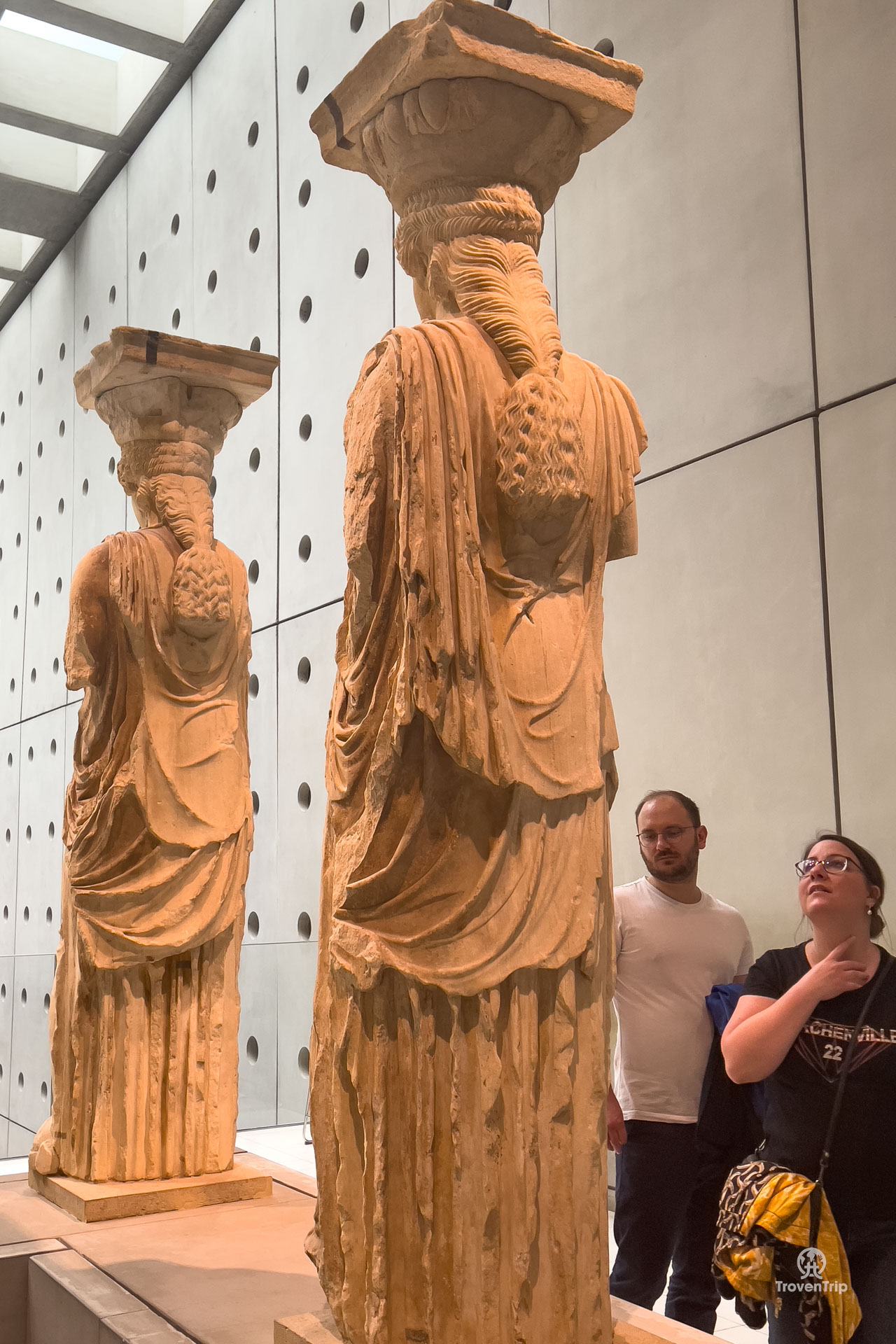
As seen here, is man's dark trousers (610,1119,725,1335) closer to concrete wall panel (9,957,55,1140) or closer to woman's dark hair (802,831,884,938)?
woman's dark hair (802,831,884,938)

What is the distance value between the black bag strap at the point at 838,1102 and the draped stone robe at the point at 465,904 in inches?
18.3

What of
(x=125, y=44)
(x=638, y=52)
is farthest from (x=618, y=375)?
(x=125, y=44)

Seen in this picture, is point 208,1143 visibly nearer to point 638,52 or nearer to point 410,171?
point 410,171

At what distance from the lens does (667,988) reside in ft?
12.8

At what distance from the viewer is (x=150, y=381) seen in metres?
5.26

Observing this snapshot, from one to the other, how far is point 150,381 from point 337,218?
3.15 m

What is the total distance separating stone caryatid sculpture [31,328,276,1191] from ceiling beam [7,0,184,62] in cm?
524

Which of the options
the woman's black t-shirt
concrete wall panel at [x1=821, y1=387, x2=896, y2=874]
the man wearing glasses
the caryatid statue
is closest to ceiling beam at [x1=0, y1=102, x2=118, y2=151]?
concrete wall panel at [x1=821, y1=387, x2=896, y2=874]

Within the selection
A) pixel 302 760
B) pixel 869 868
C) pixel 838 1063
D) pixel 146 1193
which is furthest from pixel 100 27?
pixel 838 1063

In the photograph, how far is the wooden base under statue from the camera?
15.7ft

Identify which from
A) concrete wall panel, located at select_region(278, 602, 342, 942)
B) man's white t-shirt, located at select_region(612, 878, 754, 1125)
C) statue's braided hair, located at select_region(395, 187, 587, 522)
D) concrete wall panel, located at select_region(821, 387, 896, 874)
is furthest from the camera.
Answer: concrete wall panel, located at select_region(278, 602, 342, 942)

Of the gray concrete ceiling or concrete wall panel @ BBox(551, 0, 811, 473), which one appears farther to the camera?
the gray concrete ceiling

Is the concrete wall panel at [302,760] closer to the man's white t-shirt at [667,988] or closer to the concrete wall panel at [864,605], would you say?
the concrete wall panel at [864,605]

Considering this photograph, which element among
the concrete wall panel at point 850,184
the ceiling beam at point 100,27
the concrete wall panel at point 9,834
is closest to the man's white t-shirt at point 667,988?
the concrete wall panel at point 850,184
